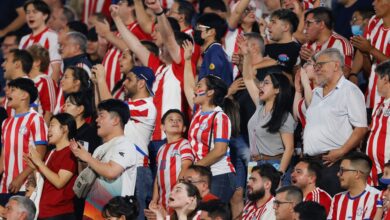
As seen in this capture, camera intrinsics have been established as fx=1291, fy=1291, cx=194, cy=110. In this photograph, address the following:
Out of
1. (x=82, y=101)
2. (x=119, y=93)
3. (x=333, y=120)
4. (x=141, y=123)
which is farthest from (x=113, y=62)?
(x=333, y=120)

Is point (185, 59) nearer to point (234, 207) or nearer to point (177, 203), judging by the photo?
point (234, 207)

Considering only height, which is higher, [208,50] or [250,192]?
[208,50]

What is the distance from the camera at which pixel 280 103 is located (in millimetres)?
13031

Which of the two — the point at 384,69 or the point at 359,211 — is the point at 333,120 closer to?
the point at 384,69

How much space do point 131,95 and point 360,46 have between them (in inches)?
97.5

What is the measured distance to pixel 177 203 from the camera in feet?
37.9

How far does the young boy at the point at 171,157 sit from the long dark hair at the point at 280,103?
0.85 m

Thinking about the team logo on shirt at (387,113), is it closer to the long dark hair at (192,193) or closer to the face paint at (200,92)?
the face paint at (200,92)

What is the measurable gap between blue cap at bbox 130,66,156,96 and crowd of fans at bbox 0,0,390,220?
1 cm

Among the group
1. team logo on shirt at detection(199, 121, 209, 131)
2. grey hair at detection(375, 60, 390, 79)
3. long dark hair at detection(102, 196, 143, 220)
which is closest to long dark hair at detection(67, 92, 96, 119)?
team logo on shirt at detection(199, 121, 209, 131)

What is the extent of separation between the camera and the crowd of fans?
12006mm

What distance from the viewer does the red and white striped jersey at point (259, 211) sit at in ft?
39.4

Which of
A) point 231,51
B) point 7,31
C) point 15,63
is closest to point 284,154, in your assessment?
point 231,51

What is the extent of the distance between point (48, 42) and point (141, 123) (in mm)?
3620
